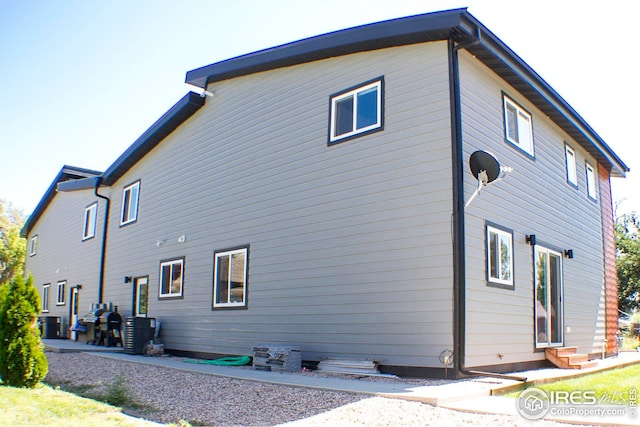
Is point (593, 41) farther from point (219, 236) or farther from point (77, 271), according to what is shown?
point (77, 271)

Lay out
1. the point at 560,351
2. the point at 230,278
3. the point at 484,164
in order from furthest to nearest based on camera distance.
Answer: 1. the point at 230,278
2. the point at 560,351
3. the point at 484,164

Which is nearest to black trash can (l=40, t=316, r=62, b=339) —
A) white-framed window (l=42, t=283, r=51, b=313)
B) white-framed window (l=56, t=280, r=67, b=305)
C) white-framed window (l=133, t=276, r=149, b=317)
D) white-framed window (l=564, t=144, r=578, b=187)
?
white-framed window (l=56, t=280, r=67, b=305)

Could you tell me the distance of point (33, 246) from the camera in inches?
960

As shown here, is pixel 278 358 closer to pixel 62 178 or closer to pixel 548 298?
pixel 548 298

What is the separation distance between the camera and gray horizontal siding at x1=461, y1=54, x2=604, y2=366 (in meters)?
7.87

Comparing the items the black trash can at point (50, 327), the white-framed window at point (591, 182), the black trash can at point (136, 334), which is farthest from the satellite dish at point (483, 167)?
the black trash can at point (50, 327)

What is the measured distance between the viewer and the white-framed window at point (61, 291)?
63.4ft

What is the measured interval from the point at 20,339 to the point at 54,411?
173 centimetres

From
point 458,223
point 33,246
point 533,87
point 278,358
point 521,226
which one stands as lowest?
point 278,358

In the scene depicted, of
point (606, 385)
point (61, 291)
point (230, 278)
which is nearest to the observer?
point (606, 385)

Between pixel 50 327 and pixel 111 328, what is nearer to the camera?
pixel 111 328

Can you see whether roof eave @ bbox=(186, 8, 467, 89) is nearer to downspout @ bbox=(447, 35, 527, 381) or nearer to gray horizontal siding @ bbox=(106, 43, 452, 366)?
gray horizontal siding @ bbox=(106, 43, 452, 366)

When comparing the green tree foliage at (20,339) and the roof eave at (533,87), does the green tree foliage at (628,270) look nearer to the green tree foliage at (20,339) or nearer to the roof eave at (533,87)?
the roof eave at (533,87)

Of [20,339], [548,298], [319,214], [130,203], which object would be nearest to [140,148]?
[130,203]
